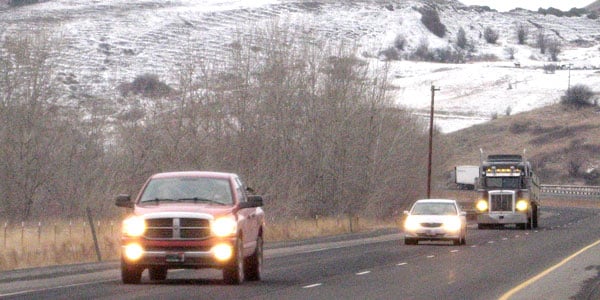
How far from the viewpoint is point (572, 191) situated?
118375 mm

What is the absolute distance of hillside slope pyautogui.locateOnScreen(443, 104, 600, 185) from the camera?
443 feet

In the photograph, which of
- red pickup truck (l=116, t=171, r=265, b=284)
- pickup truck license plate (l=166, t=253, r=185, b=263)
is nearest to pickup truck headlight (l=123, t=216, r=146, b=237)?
red pickup truck (l=116, t=171, r=265, b=284)

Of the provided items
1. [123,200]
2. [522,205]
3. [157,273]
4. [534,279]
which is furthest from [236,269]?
[522,205]

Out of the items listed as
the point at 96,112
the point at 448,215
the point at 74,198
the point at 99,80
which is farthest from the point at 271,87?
the point at 99,80

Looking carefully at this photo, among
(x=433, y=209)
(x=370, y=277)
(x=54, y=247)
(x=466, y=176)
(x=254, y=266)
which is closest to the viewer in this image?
(x=254, y=266)

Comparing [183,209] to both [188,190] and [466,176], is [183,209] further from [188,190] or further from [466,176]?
[466,176]

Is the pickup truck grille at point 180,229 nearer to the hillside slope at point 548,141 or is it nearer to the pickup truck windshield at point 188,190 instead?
the pickup truck windshield at point 188,190

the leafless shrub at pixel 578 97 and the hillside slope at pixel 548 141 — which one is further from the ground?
the leafless shrub at pixel 578 97

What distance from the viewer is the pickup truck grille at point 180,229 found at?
23.7 meters

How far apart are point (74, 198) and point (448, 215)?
16732mm

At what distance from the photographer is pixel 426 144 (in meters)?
83.4

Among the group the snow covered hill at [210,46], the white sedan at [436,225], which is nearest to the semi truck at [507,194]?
the white sedan at [436,225]

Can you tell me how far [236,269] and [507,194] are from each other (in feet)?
134

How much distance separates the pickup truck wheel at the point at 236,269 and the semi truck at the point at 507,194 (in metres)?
39.2
